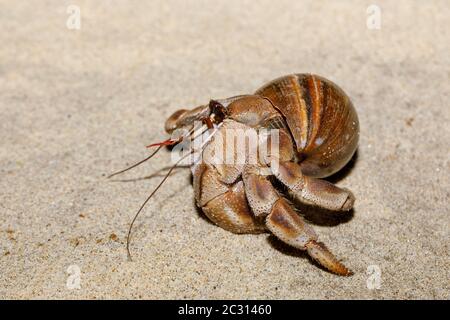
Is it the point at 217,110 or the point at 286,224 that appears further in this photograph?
the point at 217,110

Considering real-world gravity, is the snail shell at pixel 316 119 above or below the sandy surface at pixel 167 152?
above

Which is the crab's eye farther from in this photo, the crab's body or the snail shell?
the snail shell

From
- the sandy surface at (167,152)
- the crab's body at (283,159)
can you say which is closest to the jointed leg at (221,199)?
the crab's body at (283,159)

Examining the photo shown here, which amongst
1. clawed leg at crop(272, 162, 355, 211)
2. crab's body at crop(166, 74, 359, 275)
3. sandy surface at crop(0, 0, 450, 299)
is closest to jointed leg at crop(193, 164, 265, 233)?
crab's body at crop(166, 74, 359, 275)

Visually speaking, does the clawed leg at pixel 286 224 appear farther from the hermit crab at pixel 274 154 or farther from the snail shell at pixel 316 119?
the snail shell at pixel 316 119

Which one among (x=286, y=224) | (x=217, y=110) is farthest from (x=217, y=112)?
(x=286, y=224)

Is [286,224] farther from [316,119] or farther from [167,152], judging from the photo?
[167,152]
